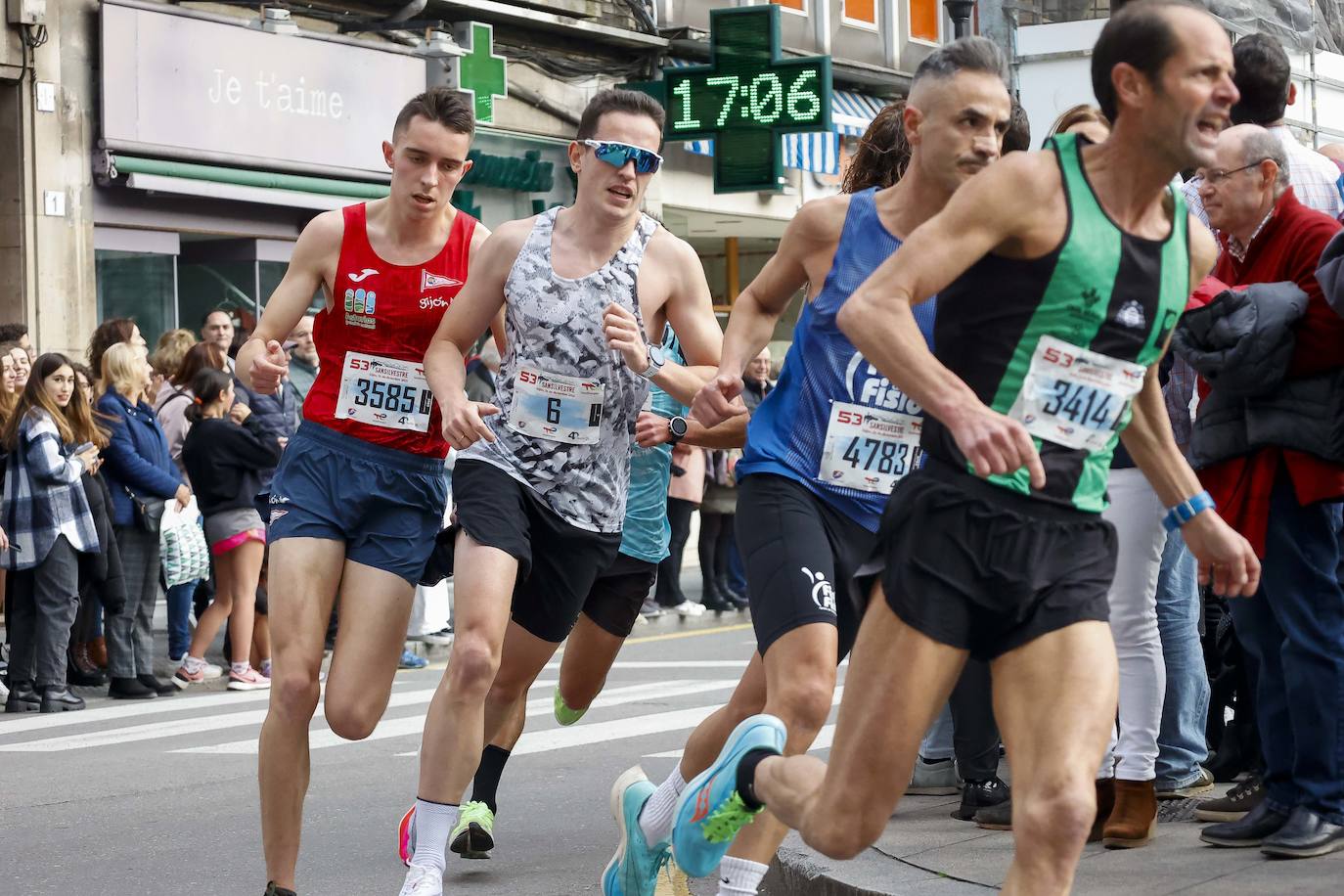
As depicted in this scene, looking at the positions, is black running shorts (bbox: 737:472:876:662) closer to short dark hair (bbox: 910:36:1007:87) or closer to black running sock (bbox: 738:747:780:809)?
black running sock (bbox: 738:747:780:809)

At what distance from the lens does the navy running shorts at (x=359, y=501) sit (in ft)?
19.1

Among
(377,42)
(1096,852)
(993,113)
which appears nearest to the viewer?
(993,113)

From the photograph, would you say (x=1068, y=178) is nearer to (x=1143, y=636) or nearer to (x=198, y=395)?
(x=1143, y=636)

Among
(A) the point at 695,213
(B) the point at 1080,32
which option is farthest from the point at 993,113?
(A) the point at 695,213

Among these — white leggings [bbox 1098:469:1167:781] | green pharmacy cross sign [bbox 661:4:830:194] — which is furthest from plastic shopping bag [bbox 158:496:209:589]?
white leggings [bbox 1098:469:1167:781]

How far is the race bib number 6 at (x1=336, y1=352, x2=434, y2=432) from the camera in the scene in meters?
5.96

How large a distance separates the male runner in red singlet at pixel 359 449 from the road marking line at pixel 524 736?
8.54 feet

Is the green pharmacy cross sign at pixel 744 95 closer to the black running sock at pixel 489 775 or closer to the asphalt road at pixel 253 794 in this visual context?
the asphalt road at pixel 253 794

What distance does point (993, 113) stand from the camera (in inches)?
194

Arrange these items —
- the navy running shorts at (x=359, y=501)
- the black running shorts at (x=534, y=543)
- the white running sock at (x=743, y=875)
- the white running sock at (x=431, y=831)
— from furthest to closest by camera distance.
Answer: the navy running shorts at (x=359, y=501)
the black running shorts at (x=534, y=543)
the white running sock at (x=431, y=831)
the white running sock at (x=743, y=875)

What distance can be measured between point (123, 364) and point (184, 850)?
17.6 feet

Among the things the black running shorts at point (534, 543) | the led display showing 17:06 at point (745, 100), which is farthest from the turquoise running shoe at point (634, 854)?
the led display showing 17:06 at point (745, 100)

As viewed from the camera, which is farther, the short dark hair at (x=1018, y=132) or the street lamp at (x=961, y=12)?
the street lamp at (x=961, y=12)

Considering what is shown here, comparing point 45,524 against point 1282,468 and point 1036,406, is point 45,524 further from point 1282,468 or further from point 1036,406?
point 1036,406
